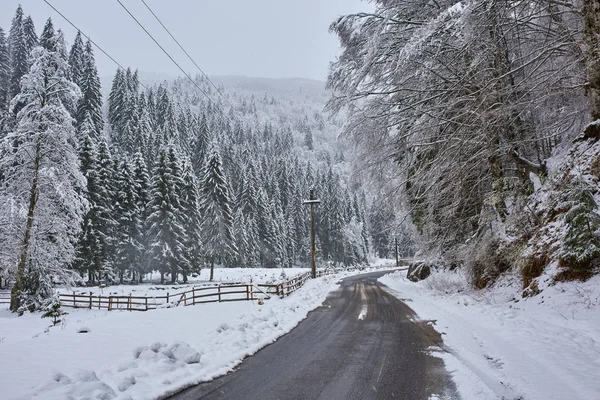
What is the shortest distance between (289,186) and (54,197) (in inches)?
2306

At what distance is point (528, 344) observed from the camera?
611 cm

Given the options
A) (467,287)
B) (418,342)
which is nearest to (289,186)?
(467,287)

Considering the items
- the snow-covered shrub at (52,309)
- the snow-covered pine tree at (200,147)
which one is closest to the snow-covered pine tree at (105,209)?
the snow-covered shrub at (52,309)

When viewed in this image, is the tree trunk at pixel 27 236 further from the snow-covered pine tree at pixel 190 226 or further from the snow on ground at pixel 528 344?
the snow on ground at pixel 528 344

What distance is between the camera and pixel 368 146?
39.1 feet

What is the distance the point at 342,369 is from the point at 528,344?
3449 millimetres

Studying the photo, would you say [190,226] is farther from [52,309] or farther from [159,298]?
[52,309]

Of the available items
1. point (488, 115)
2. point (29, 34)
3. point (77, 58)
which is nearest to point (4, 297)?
point (488, 115)

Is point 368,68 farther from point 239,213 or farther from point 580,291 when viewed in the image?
point 239,213

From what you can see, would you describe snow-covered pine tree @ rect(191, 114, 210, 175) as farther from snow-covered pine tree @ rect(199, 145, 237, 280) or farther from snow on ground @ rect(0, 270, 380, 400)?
snow on ground @ rect(0, 270, 380, 400)

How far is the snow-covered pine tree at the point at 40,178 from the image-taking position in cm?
1938

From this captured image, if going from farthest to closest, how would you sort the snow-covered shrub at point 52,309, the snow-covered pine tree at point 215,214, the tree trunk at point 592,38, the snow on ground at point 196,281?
the snow-covered pine tree at point 215,214
the snow on ground at point 196,281
the snow-covered shrub at point 52,309
the tree trunk at point 592,38

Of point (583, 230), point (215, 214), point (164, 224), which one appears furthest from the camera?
point (215, 214)

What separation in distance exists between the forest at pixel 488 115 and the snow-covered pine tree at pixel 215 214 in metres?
32.6
